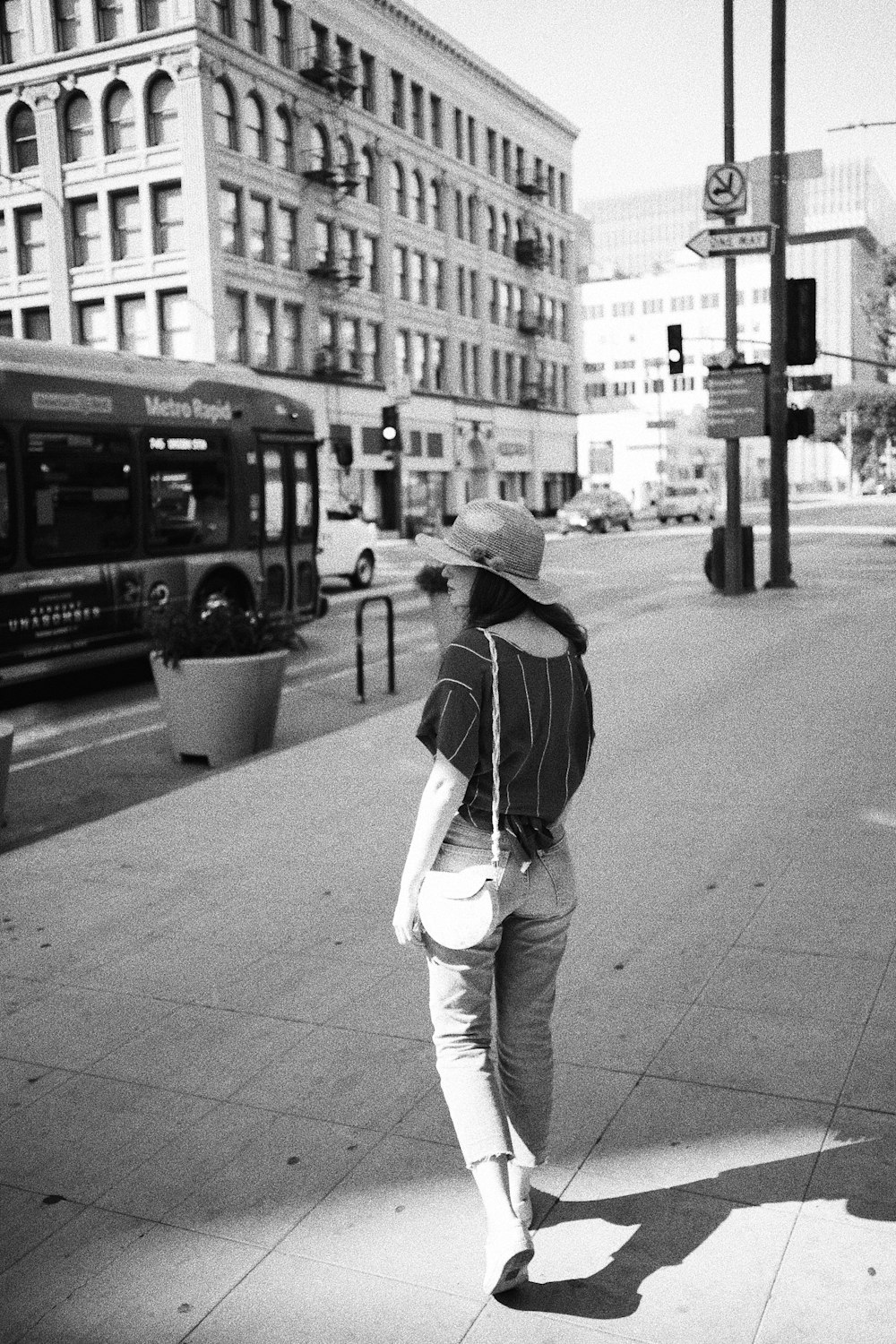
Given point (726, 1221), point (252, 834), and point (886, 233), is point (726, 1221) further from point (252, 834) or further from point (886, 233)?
point (886, 233)

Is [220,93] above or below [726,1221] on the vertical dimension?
above

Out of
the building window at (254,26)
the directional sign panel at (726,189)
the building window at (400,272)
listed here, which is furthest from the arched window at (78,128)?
the directional sign panel at (726,189)

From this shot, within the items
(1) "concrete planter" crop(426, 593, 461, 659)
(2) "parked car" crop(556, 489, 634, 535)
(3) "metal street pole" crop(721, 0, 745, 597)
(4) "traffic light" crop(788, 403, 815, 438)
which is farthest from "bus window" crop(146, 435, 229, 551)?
(2) "parked car" crop(556, 489, 634, 535)

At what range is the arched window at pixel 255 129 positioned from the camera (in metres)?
45.8

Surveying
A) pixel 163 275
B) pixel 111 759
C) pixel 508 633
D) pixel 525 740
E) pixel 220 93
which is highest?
pixel 220 93

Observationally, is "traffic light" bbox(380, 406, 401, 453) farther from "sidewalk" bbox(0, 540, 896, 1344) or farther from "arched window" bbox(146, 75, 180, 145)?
"sidewalk" bbox(0, 540, 896, 1344)

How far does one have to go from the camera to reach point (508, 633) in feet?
10.4

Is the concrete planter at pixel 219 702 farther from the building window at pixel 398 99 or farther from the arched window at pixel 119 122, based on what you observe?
the building window at pixel 398 99

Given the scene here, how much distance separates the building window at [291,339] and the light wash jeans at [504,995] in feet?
150

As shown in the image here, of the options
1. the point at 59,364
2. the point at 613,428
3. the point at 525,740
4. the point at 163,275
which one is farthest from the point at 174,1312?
the point at 613,428

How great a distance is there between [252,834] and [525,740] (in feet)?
15.1

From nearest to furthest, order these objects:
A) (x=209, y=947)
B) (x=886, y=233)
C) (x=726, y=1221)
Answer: (x=726, y=1221) → (x=209, y=947) → (x=886, y=233)

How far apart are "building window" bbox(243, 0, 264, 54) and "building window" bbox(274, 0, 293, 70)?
104cm

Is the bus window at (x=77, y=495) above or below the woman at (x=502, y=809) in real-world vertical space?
above
